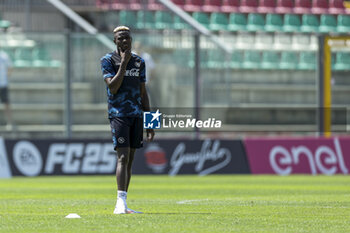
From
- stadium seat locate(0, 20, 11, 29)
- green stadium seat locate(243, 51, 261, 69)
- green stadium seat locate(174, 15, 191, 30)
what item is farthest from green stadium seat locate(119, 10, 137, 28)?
green stadium seat locate(243, 51, 261, 69)

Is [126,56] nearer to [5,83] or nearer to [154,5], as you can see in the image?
[5,83]

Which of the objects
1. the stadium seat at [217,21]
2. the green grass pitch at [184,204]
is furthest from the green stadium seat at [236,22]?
the green grass pitch at [184,204]

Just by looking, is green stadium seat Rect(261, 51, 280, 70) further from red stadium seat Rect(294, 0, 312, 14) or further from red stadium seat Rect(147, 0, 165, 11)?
red stadium seat Rect(294, 0, 312, 14)

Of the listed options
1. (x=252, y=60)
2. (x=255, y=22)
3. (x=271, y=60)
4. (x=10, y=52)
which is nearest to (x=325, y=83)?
(x=271, y=60)

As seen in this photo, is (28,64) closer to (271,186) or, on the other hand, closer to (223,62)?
(223,62)

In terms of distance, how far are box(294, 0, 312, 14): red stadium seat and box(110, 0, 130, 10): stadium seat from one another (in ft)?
20.1

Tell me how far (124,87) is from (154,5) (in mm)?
16698

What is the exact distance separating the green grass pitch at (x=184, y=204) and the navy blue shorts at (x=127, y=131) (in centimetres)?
80

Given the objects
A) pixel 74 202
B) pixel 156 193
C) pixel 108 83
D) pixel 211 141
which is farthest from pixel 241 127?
pixel 108 83

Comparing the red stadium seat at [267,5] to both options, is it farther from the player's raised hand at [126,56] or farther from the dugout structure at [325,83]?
the player's raised hand at [126,56]

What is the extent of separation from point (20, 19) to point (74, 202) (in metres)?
12.8

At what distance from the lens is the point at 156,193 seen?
1386 cm

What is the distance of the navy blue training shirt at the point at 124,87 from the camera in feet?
31.3

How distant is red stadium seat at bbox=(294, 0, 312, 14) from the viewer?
2941cm
